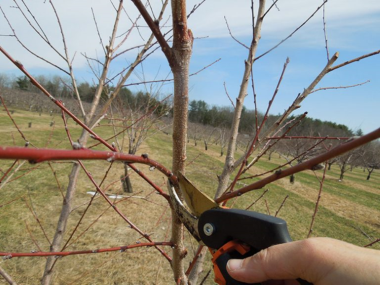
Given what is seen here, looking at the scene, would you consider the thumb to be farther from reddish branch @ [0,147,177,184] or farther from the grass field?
the grass field

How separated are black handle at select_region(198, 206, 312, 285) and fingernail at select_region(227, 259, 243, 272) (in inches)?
2.1

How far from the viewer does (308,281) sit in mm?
787

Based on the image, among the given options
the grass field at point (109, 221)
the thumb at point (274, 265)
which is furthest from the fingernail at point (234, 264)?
the grass field at point (109, 221)

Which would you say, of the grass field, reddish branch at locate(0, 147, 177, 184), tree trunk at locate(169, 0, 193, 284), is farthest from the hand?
the grass field

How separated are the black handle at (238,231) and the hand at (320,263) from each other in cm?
8

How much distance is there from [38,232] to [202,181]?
794 centimetres

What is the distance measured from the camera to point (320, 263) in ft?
2.40

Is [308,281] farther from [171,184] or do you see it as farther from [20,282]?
[20,282]

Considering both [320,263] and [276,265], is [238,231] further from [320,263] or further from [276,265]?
[320,263]

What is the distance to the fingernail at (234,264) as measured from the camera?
2.90 ft

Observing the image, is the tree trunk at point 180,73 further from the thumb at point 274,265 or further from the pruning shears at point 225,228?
the thumb at point 274,265

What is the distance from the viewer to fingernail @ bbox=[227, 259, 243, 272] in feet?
2.90

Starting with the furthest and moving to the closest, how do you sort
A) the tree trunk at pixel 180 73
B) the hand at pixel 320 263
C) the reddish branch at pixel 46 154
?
the tree trunk at pixel 180 73, the hand at pixel 320 263, the reddish branch at pixel 46 154

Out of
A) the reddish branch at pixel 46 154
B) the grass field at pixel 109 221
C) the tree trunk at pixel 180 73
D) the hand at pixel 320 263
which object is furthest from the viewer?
the grass field at pixel 109 221
